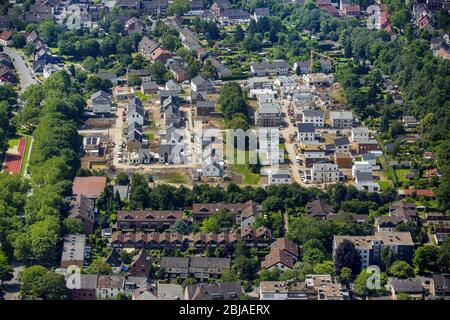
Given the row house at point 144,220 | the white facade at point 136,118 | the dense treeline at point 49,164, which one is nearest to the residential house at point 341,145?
the white facade at point 136,118

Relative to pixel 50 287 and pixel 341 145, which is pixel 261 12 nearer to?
pixel 341 145

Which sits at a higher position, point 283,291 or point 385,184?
point 385,184

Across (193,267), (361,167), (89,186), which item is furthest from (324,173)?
(193,267)

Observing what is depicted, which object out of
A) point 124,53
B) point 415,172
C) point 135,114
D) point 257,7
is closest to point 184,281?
point 415,172

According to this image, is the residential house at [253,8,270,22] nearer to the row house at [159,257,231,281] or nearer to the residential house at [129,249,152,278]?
the row house at [159,257,231,281]

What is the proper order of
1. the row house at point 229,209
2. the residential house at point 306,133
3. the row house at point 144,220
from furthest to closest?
the residential house at point 306,133 < the row house at point 229,209 < the row house at point 144,220

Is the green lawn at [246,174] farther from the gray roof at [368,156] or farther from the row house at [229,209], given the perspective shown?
the gray roof at [368,156]

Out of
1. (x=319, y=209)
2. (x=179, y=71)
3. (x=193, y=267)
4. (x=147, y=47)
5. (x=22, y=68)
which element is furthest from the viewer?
(x=147, y=47)
